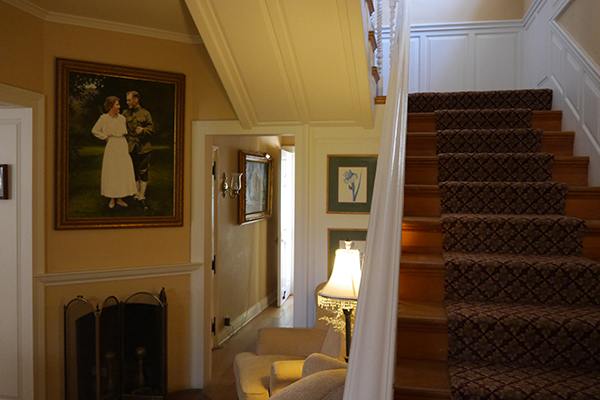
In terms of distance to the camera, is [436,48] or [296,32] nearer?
[296,32]

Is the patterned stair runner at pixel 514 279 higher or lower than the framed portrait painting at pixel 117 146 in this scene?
lower

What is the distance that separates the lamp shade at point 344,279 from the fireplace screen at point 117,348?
5.54 ft

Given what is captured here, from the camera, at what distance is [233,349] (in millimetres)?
4719

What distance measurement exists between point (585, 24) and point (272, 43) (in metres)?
1.76

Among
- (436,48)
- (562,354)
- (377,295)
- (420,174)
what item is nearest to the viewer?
(377,295)

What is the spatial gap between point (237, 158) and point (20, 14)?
8.72ft

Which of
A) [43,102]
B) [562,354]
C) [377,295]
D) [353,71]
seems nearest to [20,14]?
[43,102]

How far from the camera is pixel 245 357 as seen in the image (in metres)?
3.17

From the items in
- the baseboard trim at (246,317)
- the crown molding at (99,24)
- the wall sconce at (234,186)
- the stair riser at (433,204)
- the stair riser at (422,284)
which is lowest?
the baseboard trim at (246,317)

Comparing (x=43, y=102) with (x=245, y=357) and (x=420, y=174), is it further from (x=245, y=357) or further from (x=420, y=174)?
(x=420, y=174)

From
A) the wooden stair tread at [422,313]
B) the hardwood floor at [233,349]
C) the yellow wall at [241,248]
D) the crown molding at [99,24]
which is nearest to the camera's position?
the wooden stair tread at [422,313]

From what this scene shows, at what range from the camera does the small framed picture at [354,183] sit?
352 cm

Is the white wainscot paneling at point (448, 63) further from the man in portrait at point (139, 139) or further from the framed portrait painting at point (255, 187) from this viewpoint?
the man in portrait at point (139, 139)

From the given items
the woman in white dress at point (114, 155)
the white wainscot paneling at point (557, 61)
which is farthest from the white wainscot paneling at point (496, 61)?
the woman in white dress at point (114, 155)
